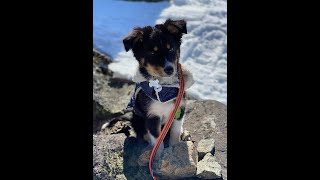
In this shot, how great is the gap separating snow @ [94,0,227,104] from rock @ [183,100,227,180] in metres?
0.47

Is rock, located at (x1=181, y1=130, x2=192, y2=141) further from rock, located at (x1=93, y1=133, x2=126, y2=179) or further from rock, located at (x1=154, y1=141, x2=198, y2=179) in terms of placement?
rock, located at (x1=93, y1=133, x2=126, y2=179)

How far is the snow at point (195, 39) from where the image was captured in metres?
5.46

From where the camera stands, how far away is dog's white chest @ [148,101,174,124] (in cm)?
356

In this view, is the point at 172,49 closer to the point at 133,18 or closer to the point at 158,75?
the point at 158,75

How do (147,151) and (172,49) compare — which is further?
(147,151)

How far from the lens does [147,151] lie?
3.64m

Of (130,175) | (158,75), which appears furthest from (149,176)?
(158,75)

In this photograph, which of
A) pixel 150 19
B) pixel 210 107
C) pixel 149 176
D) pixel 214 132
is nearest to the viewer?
pixel 149 176

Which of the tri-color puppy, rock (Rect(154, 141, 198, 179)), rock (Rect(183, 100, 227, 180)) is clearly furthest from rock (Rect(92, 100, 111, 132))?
rock (Rect(154, 141, 198, 179))

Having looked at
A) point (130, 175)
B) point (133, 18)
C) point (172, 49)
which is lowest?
point (130, 175)

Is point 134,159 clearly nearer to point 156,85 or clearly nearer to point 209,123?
→ point 156,85

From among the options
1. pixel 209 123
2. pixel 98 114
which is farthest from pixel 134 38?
pixel 98 114

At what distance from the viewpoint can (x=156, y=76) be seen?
344cm
